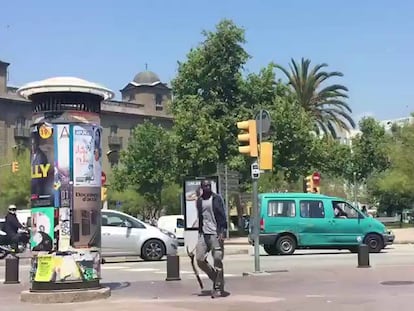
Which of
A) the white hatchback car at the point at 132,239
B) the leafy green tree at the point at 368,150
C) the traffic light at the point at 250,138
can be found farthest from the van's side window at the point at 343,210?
the leafy green tree at the point at 368,150

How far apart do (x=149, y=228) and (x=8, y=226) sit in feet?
16.8

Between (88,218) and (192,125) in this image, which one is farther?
(192,125)

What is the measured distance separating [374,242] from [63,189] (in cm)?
1464

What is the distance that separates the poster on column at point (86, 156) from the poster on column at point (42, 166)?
39cm

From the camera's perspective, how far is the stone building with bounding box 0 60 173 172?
82.8 meters

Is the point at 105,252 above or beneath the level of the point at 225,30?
beneath

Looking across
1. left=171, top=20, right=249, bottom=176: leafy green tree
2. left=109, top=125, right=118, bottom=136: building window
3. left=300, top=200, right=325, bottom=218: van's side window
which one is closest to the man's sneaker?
left=300, top=200, right=325, bottom=218: van's side window

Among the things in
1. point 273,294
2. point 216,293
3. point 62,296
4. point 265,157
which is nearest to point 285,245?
point 265,157

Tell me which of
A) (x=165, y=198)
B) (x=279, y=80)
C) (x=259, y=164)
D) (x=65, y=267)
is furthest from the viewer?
(x=165, y=198)

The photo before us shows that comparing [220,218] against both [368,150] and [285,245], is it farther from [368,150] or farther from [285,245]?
[368,150]

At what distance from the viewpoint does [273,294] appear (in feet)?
39.3

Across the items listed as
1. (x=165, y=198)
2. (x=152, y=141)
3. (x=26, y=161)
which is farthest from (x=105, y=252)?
(x=26, y=161)

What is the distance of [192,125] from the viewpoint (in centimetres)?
4178

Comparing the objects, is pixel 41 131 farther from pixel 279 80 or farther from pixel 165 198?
pixel 165 198
